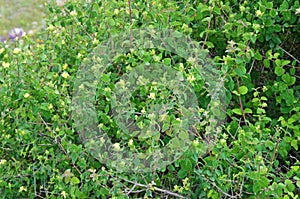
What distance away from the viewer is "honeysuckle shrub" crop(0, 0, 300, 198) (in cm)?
182

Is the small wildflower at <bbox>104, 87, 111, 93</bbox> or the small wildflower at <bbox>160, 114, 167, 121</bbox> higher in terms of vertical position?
the small wildflower at <bbox>104, 87, 111, 93</bbox>

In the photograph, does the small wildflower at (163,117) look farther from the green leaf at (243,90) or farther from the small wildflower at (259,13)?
the small wildflower at (259,13)

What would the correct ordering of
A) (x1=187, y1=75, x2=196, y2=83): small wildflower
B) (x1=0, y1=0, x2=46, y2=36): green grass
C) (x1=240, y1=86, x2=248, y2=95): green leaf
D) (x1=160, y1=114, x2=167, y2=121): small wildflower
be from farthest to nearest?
(x1=0, y1=0, x2=46, y2=36): green grass
(x1=240, y1=86, x2=248, y2=95): green leaf
(x1=187, y1=75, x2=196, y2=83): small wildflower
(x1=160, y1=114, x2=167, y2=121): small wildflower

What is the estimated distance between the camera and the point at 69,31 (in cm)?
244

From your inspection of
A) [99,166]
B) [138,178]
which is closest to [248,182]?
[138,178]

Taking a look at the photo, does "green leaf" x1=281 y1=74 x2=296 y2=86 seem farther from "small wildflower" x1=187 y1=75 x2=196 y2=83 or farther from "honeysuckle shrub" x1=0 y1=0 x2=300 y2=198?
"small wildflower" x1=187 y1=75 x2=196 y2=83

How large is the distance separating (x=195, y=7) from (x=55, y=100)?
690mm

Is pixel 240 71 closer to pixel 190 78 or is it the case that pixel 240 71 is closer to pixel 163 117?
pixel 190 78

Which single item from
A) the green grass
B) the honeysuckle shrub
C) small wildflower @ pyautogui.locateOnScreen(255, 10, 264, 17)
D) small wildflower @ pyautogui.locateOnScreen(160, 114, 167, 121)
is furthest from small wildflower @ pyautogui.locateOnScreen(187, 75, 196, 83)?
the green grass

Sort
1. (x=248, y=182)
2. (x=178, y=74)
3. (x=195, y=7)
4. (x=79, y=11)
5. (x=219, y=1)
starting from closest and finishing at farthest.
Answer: (x=178, y=74) < (x=248, y=182) < (x=219, y=1) < (x=195, y=7) < (x=79, y=11)

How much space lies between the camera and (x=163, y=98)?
175 cm

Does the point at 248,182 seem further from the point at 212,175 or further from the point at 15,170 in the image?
the point at 15,170

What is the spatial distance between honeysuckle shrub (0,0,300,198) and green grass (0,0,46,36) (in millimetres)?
3582

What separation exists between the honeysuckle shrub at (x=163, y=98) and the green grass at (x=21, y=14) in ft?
11.8
